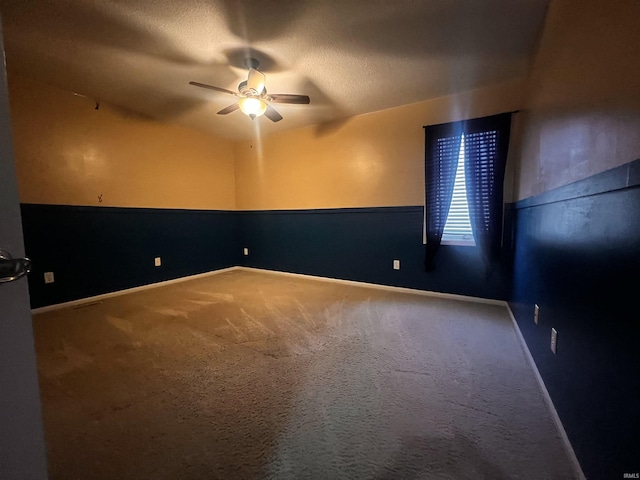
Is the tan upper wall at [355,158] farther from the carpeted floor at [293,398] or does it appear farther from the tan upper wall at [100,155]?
the carpeted floor at [293,398]

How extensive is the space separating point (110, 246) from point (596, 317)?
4.34 meters

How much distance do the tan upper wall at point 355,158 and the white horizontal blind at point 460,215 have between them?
0.39m

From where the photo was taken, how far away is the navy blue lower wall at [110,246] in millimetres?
2787

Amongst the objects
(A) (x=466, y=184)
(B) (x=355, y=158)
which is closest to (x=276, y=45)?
(B) (x=355, y=158)

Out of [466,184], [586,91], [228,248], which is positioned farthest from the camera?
[228,248]

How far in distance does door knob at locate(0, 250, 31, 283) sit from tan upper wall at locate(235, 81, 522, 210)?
3369mm

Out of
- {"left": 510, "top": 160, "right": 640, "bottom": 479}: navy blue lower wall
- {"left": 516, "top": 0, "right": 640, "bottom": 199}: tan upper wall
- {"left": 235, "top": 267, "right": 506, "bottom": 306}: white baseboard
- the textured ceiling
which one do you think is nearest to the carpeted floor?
{"left": 510, "top": 160, "right": 640, "bottom": 479}: navy blue lower wall

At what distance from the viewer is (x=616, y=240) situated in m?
0.84

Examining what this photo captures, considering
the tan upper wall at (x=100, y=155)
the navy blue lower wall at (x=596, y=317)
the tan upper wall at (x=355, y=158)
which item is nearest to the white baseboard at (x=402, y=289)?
the tan upper wall at (x=355, y=158)

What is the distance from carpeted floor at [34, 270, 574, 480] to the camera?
1.06m

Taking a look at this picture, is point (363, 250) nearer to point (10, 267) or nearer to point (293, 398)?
point (293, 398)

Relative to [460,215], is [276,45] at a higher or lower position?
higher

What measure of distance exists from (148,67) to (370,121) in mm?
2494

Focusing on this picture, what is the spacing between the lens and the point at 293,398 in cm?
142
